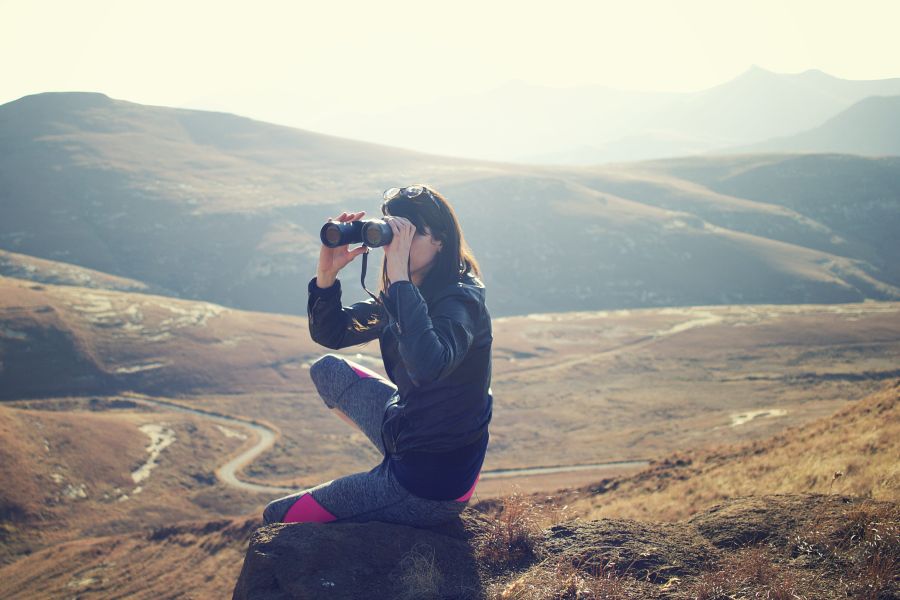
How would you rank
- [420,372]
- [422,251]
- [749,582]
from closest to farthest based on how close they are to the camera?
[420,372] → [749,582] → [422,251]

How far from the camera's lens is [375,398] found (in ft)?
16.0

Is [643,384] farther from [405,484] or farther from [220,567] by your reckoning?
[405,484]

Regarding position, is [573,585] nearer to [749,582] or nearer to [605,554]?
[605,554]

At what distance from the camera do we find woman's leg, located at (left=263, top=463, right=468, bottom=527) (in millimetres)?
4371

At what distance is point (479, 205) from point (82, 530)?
94.2 metres

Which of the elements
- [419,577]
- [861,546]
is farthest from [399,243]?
[861,546]

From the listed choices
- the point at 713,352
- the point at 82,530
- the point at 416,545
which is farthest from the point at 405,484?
the point at 713,352

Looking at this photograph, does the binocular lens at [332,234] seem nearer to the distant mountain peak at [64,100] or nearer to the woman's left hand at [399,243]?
the woman's left hand at [399,243]

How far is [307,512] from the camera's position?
4.64 metres

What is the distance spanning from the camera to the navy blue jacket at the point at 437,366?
3.61 m

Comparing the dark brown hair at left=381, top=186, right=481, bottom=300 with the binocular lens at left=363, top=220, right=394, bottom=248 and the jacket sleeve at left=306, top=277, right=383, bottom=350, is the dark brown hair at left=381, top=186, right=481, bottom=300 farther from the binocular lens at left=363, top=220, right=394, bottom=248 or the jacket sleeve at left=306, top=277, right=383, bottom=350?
the jacket sleeve at left=306, top=277, right=383, bottom=350

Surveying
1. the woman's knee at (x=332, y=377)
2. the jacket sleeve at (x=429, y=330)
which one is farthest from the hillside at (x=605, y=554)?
the jacket sleeve at (x=429, y=330)

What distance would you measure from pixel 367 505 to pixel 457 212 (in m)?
110

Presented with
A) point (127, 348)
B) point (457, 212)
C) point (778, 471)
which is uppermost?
point (457, 212)
